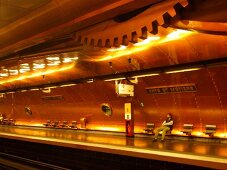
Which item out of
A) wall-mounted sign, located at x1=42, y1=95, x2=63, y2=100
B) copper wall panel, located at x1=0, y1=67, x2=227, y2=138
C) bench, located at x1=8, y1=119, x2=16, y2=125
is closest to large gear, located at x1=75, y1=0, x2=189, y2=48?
copper wall panel, located at x1=0, y1=67, x2=227, y2=138

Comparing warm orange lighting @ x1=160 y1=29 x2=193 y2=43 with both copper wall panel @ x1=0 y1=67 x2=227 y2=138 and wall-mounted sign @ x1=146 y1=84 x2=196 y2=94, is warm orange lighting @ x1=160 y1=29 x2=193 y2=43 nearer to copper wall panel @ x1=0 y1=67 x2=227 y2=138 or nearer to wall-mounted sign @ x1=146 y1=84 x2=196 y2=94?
copper wall panel @ x1=0 y1=67 x2=227 y2=138

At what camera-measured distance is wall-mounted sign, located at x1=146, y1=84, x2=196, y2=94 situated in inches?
443

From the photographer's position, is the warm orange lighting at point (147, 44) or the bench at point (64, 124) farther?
the bench at point (64, 124)

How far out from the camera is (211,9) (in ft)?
4.33

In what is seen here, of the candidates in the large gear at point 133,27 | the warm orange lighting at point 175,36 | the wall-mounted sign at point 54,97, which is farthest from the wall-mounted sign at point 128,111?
the large gear at point 133,27

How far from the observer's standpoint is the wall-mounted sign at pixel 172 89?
1126cm

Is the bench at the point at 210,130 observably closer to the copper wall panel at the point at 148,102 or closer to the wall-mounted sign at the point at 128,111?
the copper wall panel at the point at 148,102

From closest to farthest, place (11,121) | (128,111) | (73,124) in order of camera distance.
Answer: (128,111)
(73,124)
(11,121)

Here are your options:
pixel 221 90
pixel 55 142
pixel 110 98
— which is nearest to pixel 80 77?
pixel 110 98

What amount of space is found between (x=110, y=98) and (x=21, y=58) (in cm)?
1231

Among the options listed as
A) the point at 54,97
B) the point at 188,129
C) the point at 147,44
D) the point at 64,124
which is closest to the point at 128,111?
the point at 188,129

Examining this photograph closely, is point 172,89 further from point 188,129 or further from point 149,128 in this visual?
point 149,128

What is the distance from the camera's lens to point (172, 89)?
1182 centimetres

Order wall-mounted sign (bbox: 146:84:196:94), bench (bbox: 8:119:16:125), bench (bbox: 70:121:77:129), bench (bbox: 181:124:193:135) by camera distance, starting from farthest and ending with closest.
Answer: bench (bbox: 8:119:16:125) < bench (bbox: 70:121:77:129) < bench (bbox: 181:124:193:135) < wall-mounted sign (bbox: 146:84:196:94)
